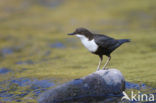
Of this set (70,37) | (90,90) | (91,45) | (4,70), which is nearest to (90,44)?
(91,45)

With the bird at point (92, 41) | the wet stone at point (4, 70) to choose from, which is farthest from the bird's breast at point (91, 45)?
the wet stone at point (4, 70)

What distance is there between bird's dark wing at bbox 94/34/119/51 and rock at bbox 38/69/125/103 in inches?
19.4

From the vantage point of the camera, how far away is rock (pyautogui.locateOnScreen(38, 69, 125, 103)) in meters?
5.88

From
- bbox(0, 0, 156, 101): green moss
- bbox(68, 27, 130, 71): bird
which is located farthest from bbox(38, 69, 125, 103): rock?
bbox(0, 0, 156, 101): green moss

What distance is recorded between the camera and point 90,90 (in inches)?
238

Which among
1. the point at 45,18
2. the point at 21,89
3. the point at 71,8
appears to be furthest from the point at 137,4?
the point at 21,89

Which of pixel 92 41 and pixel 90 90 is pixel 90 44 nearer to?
pixel 92 41

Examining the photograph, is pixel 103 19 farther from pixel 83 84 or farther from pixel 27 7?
pixel 83 84

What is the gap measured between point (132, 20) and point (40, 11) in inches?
184

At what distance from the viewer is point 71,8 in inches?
651

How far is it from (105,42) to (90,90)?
39.3 inches

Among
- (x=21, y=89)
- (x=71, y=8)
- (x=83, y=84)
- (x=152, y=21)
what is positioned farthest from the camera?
(x=71, y=8)

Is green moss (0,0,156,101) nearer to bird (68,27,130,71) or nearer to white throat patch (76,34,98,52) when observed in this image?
bird (68,27,130,71)

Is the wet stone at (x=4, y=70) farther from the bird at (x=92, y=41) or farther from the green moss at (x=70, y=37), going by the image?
the bird at (x=92, y=41)
